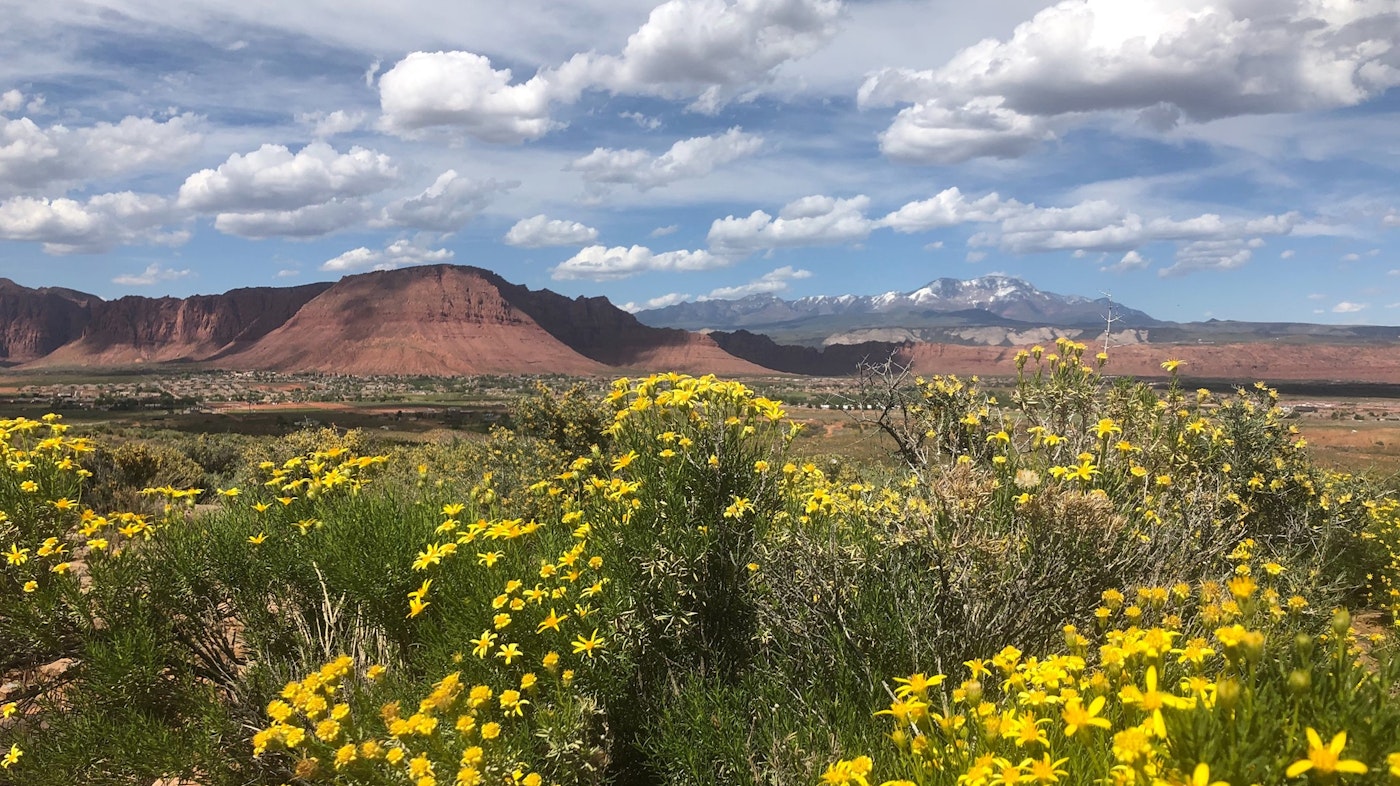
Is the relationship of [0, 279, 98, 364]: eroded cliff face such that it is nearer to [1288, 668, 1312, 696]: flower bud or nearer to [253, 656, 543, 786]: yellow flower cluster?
[253, 656, 543, 786]: yellow flower cluster

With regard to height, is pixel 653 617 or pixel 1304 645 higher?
pixel 1304 645

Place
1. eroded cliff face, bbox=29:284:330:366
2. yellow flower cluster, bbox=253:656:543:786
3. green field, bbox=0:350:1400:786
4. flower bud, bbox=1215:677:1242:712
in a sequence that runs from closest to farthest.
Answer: flower bud, bbox=1215:677:1242:712
yellow flower cluster, bbox=253:656:543:786
green field, bbox=0:350:1400:786
eroded cliff face, bbox=29:284:330:366

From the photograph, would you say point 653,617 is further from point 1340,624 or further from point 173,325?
point 173,325

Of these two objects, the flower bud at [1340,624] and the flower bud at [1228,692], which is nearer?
the flower bud at [1228,692]

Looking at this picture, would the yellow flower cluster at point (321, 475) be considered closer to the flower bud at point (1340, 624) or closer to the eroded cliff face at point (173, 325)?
the flower bud at point (1340, 624)

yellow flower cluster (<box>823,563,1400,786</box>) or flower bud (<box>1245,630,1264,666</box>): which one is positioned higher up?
flower bud (<box>1245,630,1264,666</box>)

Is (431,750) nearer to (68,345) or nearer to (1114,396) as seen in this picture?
(1114,396)

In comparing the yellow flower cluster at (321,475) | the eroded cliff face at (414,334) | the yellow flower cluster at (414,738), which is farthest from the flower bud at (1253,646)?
the eroded cliff face at (414,334)

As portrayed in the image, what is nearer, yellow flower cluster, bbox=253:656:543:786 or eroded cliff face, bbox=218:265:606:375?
yellow flower cluster, bbox=253:656:543:786

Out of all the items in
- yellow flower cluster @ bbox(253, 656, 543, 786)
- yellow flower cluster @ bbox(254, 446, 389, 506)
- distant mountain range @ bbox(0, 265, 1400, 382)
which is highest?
distant mountain range @ bbox(0, 265, 1400, 382)

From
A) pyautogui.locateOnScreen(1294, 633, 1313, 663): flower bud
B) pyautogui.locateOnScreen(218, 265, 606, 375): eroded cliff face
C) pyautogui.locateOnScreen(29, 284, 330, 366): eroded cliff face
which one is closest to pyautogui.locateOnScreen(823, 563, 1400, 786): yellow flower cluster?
pyautogui.locateOnScreen(1294, 633, 1313, 663): flower bud

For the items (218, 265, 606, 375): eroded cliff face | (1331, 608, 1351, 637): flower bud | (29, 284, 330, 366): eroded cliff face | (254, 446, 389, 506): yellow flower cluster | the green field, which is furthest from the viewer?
(29, 284, 330, 366): eroded cliff face

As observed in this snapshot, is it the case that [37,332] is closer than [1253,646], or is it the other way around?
[1253,646]

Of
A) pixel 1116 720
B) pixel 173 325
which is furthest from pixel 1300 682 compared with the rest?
pixel 173 325
